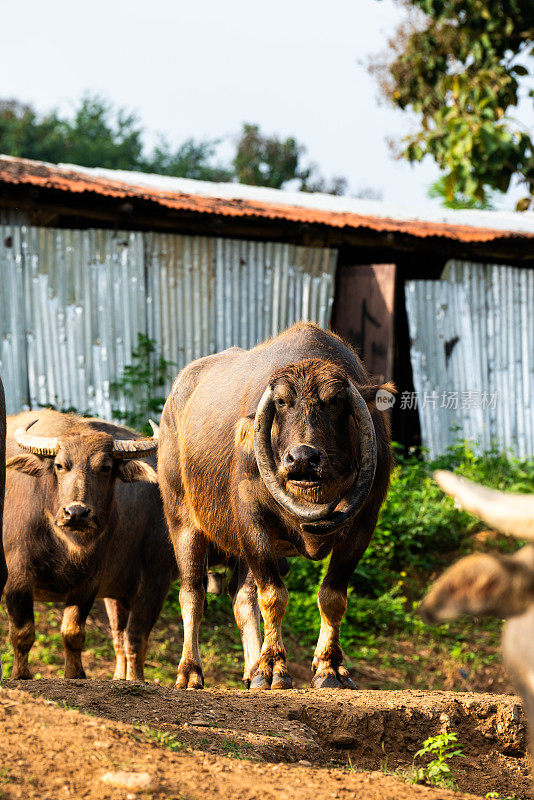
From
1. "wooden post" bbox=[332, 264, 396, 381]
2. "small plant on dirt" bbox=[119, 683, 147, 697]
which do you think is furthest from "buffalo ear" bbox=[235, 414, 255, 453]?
"wooden post" bbox=[332, 264, 396, 381]

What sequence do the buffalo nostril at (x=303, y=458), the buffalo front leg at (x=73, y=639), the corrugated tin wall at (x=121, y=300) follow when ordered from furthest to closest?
the corrugated tin wall at (x=121, y=300)
the buffalo front leg at (x=73, y=639)
the buffalo nostril at (x=303, y=458)

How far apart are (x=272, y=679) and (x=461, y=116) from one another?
6.59 meters

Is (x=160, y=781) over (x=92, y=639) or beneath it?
over

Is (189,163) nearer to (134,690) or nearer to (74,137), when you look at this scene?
(74,137)

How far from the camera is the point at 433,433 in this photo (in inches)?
534

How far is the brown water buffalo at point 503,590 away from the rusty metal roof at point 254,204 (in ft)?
32.3

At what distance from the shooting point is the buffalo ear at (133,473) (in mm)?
7684

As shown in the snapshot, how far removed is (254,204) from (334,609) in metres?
8.37

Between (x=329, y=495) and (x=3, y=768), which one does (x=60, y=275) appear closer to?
(x=329, y=495)

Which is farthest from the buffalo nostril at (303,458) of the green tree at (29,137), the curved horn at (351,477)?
the green tree at (29,137)

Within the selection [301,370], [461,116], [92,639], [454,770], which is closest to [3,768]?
[454,770]

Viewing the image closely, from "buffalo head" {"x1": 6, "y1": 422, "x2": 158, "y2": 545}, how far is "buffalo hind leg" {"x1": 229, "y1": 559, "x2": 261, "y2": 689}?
3.53 ft

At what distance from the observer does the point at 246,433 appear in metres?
5.96

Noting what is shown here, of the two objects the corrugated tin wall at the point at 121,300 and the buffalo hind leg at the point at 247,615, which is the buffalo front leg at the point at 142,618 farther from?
the corrugated tin wall at the point at 121,300
